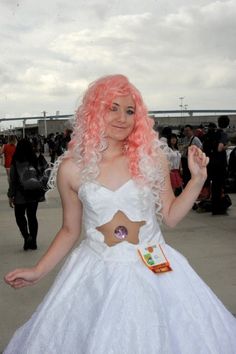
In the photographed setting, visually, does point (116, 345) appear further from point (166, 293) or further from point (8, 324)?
point (8, 324)

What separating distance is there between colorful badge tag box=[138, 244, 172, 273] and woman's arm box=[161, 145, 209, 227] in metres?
0.19

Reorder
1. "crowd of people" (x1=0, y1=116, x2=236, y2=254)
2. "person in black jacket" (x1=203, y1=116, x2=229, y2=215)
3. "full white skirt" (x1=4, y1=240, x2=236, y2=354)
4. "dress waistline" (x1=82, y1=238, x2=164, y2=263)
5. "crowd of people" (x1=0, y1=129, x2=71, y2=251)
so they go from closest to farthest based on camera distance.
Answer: "full white skirt" (x1=4, y1=240, x2=236, y2=354)
"dress waistline" (x1=82, y1=238, x2=164, y2=263)
"crowd of people" (x1=0, y1=129, x2=71, y2=251)
"crowd of people" (x1=0, y1=116, x2=236, y2=254)
"person in black jacket" (x1=203, y1=116, x2=229, y2=215)

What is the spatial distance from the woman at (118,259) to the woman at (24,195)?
4.15 meters

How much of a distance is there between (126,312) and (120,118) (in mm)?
880

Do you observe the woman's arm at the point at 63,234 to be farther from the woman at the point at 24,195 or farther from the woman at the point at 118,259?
the woman at the point at 24,195

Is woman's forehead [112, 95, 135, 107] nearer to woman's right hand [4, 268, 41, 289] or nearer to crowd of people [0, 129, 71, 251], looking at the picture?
woman's right hand [4, 268, 41, 289]

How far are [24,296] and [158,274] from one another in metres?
2.72

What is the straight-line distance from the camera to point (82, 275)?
2340 millimetres

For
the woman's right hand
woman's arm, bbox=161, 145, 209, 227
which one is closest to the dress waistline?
woman's arm, bbox=161, 145, 209, 227

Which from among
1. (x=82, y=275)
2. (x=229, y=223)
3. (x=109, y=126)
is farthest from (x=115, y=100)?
(x=229, y=223)

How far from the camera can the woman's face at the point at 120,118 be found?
7.98ft

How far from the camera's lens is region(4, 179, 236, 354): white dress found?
2104mm

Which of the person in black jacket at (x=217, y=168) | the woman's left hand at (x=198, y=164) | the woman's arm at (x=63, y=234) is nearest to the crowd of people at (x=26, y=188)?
the person in black jacket at (x=217, y=168)

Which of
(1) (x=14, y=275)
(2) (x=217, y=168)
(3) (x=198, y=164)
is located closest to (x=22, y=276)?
(1) (x=14, y=275)
